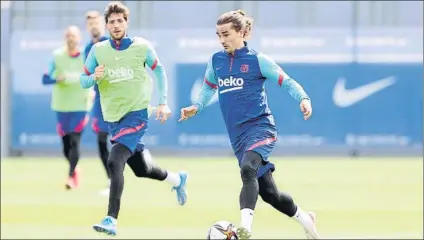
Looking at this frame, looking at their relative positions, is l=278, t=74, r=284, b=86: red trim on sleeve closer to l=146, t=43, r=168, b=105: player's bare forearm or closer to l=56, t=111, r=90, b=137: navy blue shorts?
l=146, t=43, r=168, b=105: player's bare forearm

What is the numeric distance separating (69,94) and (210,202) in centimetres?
323

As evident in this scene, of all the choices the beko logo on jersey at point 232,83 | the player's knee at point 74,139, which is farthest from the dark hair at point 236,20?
the player's knee at point 74,139

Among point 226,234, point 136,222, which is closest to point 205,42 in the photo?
point 136,222

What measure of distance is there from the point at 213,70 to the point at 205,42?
1801cm

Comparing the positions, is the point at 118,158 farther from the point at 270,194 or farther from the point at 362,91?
the point at 362,91

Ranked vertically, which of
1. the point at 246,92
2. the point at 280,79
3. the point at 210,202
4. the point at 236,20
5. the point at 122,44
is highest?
the point at 236,20

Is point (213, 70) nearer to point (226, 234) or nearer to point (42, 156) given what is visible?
point (226, 234)

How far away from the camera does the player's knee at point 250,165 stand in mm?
8484

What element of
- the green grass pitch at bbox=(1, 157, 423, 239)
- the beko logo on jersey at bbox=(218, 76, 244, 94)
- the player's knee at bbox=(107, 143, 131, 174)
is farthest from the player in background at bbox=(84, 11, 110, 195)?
the beko logo on jersey at bbox=(218, 76, 244, 94)

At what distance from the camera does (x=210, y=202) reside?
14977 millimetres

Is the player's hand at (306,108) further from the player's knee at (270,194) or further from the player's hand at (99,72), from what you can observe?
the player's hand at (99,72)

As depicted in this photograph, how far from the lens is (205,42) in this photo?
88.5 ft

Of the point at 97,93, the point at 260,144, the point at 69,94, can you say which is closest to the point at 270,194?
the point at 260,144

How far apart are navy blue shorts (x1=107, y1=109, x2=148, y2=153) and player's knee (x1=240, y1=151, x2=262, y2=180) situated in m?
1.94
